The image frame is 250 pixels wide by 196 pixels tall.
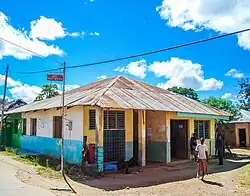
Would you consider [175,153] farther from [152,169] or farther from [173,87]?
[173,87]

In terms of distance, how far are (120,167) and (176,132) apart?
590cm

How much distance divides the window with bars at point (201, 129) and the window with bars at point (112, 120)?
5.46 metres

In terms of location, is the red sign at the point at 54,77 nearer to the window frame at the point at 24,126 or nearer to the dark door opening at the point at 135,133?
the dark door opening at the point at 135,133

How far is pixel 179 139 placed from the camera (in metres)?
19.0

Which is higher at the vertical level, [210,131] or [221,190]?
[210,131]

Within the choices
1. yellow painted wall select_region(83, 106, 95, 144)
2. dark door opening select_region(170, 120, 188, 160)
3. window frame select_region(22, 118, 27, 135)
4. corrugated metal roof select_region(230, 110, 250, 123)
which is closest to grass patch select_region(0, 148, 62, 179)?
yellow painted wall select_region(83, 106, 95, 144)

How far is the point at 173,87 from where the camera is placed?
5072cm

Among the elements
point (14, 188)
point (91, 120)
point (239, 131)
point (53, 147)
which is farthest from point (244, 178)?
point (239, 131)

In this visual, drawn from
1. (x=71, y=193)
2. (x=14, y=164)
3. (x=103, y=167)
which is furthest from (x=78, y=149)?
(x=71, y=193)

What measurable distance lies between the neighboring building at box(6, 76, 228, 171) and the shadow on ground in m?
0.85

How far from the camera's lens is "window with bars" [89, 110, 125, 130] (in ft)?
49.3

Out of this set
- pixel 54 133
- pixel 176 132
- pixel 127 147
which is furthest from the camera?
pixel 176 132

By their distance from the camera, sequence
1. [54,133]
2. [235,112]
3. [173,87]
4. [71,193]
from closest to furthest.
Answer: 1. [71,193]
2. [54,133]
3. [235,112]
4. [173,87]

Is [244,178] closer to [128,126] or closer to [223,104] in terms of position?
[128,126]
